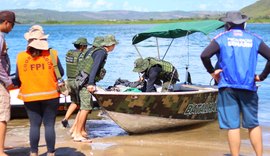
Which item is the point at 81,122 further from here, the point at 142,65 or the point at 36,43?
the point at 36,43

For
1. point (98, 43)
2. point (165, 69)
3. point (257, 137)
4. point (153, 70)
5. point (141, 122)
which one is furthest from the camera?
point (165, 69)

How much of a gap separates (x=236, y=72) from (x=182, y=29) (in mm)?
3933

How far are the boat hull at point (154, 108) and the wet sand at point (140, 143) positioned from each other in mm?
202

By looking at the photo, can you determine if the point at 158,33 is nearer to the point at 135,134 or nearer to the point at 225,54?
the point at 135,134

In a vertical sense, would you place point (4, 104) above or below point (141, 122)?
above

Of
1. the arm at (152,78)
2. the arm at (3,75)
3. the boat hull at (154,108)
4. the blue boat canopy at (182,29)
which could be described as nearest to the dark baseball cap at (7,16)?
the arm at (3,75)

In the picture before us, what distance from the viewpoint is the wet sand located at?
7.00 meters

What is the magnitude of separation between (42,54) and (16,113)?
183 inches

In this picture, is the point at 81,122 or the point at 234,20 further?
the point at 81,122

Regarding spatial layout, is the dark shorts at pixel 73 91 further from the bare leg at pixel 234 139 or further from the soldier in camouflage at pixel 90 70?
the bare leg at pixel 234 139

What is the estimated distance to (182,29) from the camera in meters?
9.34

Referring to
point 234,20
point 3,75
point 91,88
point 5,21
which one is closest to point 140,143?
point 91,88

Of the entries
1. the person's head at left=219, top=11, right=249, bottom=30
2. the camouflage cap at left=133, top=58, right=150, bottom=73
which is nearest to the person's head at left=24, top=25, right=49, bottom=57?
the person's head at left=219, top=11, right=249, bottom=30

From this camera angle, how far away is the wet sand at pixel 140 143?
23.0 feet
